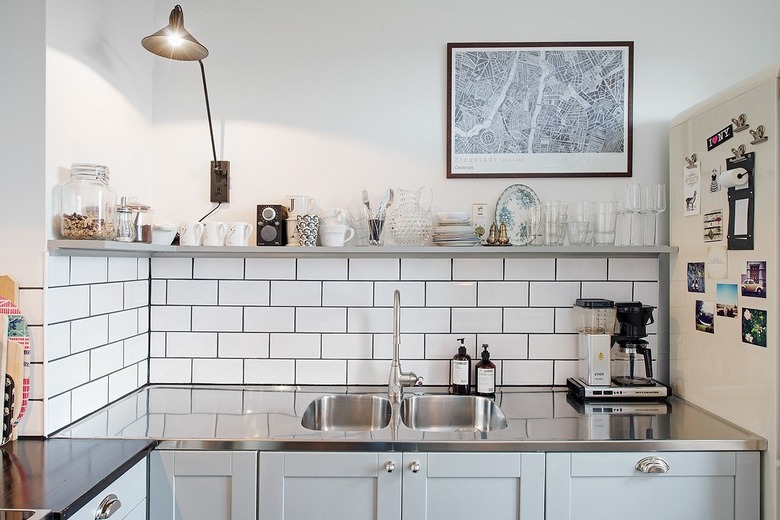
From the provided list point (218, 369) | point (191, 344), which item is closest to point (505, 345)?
point (218, 369)

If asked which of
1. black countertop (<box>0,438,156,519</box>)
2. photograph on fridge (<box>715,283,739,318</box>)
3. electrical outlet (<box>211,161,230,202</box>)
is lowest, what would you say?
black countertop (<box>0,438,156,519</box>)

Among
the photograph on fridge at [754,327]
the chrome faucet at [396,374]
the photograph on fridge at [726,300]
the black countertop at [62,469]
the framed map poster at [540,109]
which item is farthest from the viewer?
the framed map poster at [540,109]

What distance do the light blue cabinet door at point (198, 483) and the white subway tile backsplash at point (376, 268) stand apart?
32.6 inches

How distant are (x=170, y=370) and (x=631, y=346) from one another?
5.87 feet

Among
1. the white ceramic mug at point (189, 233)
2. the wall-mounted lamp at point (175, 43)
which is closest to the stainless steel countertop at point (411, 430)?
the white ceramic mug at point (189, 233)

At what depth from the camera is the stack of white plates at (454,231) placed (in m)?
1.90

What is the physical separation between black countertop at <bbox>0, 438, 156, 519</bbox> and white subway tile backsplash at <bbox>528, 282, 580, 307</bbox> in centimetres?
143

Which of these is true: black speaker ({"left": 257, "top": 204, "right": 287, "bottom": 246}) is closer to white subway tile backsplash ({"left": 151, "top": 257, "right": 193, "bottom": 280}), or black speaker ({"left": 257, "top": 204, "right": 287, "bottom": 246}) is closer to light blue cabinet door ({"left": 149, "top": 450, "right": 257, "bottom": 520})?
white subway tile backsplash ({"left": 151, "top": 257, "right": 193, "bottom": 280})

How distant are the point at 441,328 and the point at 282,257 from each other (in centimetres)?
69

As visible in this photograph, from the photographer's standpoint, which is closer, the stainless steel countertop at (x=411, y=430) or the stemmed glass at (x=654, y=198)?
the stainless steel countertop at (x=411, y=430)

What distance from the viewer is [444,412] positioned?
1.95m

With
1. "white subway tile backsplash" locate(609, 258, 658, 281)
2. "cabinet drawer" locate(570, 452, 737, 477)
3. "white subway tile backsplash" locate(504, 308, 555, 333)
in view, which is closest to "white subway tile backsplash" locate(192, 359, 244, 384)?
"white subway tile backsplash" locate(504, 308, 555, 333)

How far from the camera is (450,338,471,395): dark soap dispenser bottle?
1957mm

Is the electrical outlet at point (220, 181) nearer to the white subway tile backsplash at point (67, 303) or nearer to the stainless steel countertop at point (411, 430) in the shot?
the white subway tile backsplash at point (67, 303)
